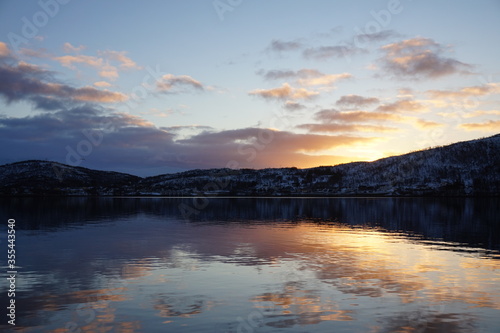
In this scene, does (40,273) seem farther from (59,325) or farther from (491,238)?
(491,238)

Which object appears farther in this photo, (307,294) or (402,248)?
(402,248)

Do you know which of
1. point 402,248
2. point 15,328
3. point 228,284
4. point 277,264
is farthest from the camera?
point 402,248

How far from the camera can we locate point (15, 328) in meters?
18.2

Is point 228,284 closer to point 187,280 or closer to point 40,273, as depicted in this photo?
point 187,280

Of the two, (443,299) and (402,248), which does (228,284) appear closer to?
(443,299)

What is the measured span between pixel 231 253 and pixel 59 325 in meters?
22.9

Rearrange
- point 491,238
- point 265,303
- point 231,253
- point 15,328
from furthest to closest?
point 491,238 < point 231,253 < point 265,303 < point 15,328

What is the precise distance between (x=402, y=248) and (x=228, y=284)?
Answer: 25411 millimetres

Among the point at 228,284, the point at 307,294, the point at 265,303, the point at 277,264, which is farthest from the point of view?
the point at 277,264

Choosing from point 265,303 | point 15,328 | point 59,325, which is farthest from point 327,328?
point 15,328

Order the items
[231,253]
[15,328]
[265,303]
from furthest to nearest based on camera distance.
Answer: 1. [231,253]
2. [265,303]
3. [15,328]

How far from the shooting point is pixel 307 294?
24375mm

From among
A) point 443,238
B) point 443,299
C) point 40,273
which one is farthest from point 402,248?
point 40,273

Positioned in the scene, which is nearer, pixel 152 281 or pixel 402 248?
pixel 152 281
